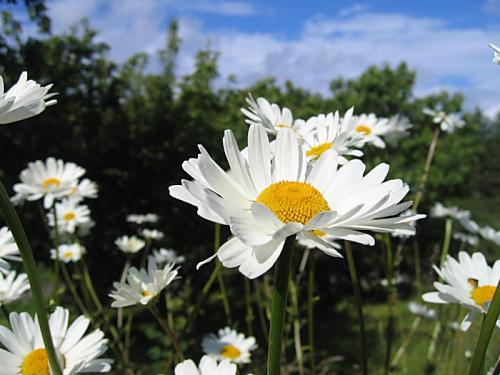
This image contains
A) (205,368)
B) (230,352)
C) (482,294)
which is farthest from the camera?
(230,352)

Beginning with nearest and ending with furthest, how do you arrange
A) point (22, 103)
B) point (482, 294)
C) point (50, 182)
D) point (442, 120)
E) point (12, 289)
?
point (22, 103)
point (482, 294)
point (12, 289)
point (50, 182)
point (442, 120)

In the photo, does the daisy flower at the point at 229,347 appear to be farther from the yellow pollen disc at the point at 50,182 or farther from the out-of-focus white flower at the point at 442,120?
the out-of-focus white flower at the point at 442,120

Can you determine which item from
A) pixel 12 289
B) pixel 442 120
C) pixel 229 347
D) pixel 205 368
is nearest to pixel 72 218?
pixel 229 347

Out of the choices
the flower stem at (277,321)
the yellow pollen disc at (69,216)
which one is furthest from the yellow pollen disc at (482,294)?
the yellow pollen disc at (69,216)

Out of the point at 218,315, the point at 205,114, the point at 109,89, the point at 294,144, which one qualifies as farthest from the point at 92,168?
the point at 294,144

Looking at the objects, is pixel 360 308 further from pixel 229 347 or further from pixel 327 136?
pixel 229 347

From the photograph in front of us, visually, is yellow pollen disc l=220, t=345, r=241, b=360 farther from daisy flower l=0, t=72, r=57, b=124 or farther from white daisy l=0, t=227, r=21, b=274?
daisy flower l=0, t=72, r=57, b=124
